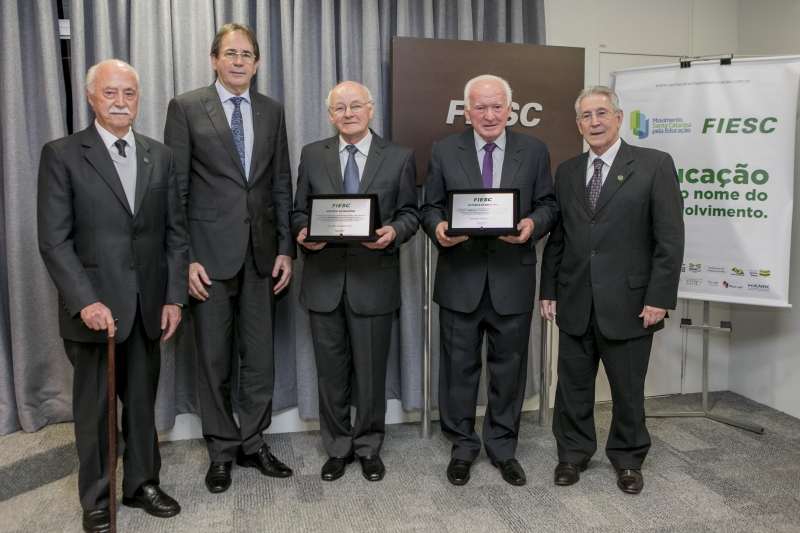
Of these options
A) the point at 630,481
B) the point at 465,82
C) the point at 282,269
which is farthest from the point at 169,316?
the point at 630,481

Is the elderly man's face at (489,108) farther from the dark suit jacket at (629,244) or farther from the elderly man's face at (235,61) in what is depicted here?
the elderly man's face at (235,61)

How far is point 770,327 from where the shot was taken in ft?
12.9

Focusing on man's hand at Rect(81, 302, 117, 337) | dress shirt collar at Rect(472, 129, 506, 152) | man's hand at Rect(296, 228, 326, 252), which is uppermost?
dress shirt collar at Rect(472, 129, 506, 152)

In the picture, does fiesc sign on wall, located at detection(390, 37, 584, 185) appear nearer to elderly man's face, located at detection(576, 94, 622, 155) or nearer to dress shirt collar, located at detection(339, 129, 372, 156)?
dress shirt collar, located at detection(339, 129, 372, 156)

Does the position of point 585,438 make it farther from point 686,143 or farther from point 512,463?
point 686,143

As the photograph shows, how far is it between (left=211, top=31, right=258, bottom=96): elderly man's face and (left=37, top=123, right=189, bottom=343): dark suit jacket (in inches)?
19.6

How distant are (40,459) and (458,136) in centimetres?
255

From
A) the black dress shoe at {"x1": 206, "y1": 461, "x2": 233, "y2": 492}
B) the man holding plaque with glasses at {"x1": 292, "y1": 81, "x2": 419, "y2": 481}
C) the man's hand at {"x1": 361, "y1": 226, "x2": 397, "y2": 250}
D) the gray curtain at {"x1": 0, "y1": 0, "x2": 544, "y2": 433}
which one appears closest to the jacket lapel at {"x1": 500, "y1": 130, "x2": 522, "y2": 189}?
the man holding plaque with glasses at {"x1": 292, "y1": 81, "x2": 419, "y2": 481}

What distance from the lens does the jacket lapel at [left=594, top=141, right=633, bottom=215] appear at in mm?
2662

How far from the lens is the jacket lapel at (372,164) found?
9.13ft

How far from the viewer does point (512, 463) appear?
9.42 feet

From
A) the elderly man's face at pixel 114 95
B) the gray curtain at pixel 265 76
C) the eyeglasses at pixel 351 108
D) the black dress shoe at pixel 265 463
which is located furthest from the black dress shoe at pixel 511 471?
the elderly man's face at pixel 114 95

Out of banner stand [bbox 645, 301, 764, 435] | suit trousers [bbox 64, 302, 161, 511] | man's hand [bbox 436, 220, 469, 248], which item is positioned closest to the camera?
suit trousers [bbox 64, 302, 161, 511]

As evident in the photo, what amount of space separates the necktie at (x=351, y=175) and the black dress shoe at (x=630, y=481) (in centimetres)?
173
